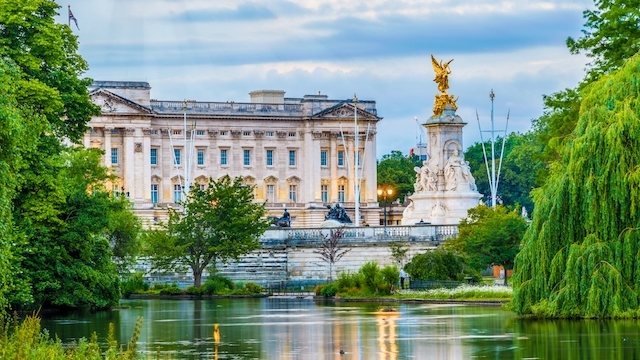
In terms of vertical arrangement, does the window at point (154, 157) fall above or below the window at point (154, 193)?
above

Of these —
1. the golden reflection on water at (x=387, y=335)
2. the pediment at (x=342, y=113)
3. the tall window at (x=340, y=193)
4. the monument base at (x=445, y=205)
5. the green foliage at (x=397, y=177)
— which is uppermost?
the pediment at (x=342, y=113)

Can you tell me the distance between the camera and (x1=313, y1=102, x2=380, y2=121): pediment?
147m

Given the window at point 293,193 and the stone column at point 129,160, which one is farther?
the window at point 293,193

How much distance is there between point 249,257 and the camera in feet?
295

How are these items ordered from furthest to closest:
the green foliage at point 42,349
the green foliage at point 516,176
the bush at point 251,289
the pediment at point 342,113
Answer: the green foliage at point 516,176 < the pediment at point 342,113 < the bush at point 251,289 < the green foliage at point 42,349

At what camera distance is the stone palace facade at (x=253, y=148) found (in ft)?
467

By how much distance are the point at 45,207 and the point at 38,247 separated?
520cm

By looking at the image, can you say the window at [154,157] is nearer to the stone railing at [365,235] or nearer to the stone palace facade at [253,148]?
the stone palace facade at [253,148]

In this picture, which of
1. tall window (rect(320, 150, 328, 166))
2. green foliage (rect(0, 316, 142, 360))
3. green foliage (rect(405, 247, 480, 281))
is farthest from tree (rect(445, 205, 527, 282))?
tall window (rect(320, 150, 328, 166))

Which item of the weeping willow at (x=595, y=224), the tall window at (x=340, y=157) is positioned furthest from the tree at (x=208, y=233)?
the tall window at (x=340, y=157)

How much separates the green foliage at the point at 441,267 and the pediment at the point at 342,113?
78.5m

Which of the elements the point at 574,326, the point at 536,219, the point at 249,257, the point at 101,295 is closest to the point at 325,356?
→ the point at 574,326

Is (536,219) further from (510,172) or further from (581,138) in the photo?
(510,172)

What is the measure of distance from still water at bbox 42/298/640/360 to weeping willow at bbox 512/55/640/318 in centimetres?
73
